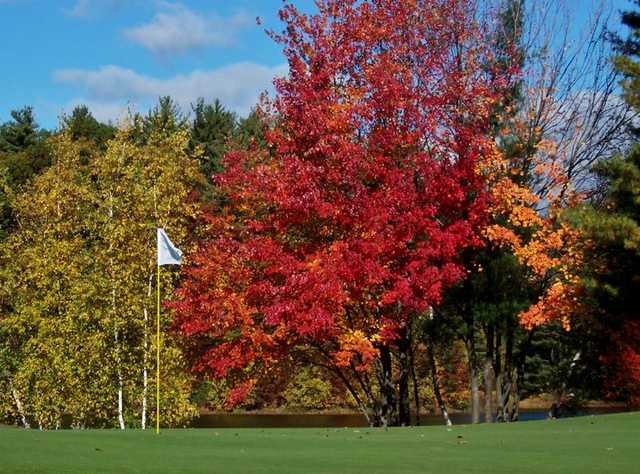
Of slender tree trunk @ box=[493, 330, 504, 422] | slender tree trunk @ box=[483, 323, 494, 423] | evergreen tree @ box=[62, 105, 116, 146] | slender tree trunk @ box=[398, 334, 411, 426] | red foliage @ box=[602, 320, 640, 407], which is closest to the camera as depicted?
red foliage @ box=[602, 320, 640, 407]

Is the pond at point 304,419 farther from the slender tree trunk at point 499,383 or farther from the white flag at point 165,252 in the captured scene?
the white flag at point 165,252

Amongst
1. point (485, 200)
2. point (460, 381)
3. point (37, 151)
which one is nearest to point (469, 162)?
point (485, 200)

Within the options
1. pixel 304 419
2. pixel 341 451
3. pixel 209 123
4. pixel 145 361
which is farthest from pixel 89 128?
pixel 341 451

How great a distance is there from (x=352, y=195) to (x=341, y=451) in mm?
9794

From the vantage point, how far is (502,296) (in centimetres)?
2461

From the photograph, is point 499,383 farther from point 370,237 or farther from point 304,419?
point 304,419

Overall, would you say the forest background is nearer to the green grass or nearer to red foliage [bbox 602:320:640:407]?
red foliage [bbox 602:320:640:407]

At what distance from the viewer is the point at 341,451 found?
13.5 metres

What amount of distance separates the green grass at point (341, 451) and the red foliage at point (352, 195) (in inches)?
168

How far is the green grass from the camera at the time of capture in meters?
10.8

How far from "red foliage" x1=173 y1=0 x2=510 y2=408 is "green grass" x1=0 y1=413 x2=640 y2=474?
4271mm

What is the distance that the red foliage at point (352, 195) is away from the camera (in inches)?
847

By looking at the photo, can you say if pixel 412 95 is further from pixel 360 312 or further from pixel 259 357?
pixel 259 357

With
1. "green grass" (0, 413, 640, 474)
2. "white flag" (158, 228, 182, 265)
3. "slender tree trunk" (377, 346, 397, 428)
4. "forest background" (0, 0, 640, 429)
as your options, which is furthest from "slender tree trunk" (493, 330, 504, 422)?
"white flag" (158, 228, 182, 265)
